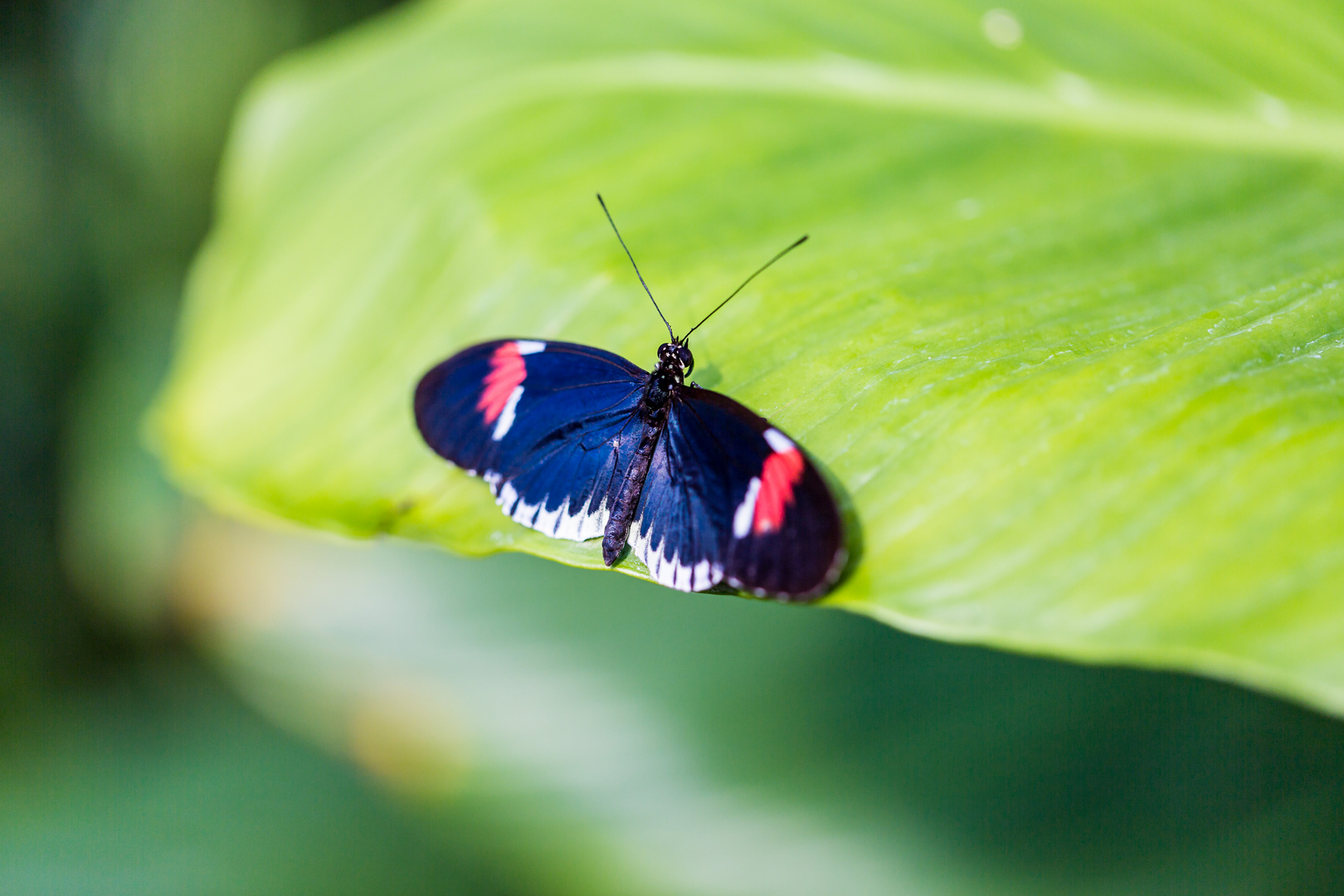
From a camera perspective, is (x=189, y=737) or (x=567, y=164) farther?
(x=189, y=737)

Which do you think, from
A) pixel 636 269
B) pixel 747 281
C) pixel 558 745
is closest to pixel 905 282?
pixel 747 281

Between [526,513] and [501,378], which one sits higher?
[501,378]

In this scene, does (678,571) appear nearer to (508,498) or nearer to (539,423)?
(508,498)

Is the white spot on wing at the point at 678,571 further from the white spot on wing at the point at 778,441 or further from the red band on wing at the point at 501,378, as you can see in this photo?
the red band on wing at the point at 501,378

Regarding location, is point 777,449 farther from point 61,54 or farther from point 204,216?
point 61,54

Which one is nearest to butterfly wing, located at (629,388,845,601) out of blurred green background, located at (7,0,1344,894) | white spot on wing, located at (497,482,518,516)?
white spot on wing, located at (497,482,518,516)

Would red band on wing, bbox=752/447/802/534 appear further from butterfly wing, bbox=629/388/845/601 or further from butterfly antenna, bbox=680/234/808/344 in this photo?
butterfly antenna, bbox=680/234/808/344

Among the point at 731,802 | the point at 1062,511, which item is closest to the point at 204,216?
the point at 731,802
